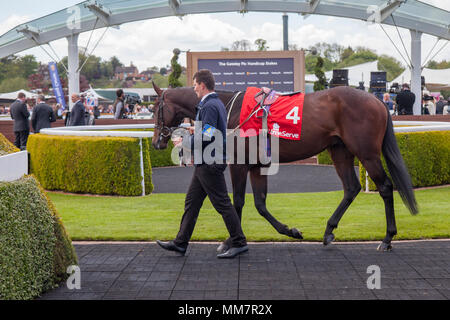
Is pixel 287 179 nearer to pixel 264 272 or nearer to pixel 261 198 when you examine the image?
pixel 261 198

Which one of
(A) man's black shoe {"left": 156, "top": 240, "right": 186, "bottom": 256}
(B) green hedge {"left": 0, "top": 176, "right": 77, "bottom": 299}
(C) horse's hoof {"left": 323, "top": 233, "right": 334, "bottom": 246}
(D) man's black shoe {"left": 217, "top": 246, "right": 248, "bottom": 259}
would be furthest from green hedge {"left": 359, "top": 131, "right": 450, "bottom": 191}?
(B) green hedge {"left": 0, "top": 176, "right": 77, "bottom": 299}

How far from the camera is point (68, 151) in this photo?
417 inches

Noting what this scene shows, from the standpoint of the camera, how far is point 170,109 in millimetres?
6359

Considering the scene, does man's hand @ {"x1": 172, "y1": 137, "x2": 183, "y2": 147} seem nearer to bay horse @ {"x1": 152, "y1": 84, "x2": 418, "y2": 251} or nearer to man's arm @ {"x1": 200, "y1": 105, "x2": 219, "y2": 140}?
man's arm @ {"x1": 200, "y1": 105, "x2": 219, "y2": 140}

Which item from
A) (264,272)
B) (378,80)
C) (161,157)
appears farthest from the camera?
(378,80)

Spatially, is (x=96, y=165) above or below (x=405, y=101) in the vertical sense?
below

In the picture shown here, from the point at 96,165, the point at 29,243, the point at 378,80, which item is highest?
the point at 378,80

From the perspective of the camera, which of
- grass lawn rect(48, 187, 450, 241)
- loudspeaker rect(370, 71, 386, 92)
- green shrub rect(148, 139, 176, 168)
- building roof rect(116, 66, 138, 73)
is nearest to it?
grass lawn rect(48, 187, 450, 241)

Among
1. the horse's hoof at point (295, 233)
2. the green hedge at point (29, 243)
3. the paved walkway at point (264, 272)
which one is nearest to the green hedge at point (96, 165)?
the paved walkway at point (264, 272)

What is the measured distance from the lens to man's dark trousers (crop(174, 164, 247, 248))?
5.63 meters

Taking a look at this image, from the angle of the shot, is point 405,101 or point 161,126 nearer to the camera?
point 161,126

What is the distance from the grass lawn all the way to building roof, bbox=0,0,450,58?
393 inches

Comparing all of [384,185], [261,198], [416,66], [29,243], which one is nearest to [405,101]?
[416,66]

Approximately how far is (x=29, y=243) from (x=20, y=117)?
492 inches
